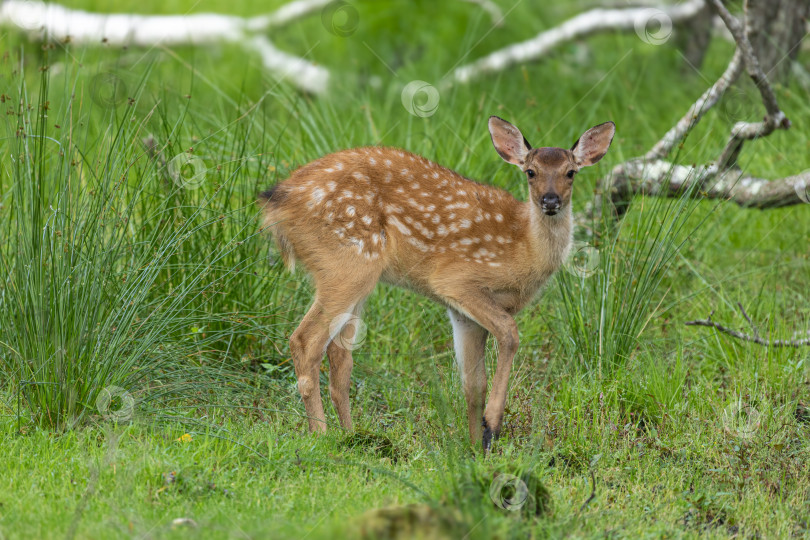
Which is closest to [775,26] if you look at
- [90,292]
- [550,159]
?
[550,159]

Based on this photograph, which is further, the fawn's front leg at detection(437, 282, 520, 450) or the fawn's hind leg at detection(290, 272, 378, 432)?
the fawn's hind leg at detection(290, 272, 378, 432)

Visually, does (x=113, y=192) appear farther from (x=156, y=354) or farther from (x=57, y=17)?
(x=57, y=17)

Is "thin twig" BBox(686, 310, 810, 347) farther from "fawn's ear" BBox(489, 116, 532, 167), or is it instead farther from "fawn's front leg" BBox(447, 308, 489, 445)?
"fawn's ear" BBox(489, 116, 532, 167)

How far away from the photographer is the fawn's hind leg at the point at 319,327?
494 centimetres

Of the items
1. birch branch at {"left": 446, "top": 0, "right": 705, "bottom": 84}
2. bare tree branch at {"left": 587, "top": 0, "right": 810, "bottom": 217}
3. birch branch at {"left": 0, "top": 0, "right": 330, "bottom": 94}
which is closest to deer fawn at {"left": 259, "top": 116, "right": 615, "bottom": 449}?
bare tree branch at {"left": 587, "top": 0, "right": 810, "bottom": 217}

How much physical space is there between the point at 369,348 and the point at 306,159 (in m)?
1.59

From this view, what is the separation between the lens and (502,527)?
11.0ft

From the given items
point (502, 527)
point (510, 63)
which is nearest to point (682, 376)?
point (502, 527)

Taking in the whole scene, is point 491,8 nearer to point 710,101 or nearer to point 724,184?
point 710,101

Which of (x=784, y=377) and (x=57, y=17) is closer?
(x=784, y=377)

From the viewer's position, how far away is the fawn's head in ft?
16.3

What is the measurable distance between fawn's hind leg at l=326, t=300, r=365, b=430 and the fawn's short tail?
0.42 metres

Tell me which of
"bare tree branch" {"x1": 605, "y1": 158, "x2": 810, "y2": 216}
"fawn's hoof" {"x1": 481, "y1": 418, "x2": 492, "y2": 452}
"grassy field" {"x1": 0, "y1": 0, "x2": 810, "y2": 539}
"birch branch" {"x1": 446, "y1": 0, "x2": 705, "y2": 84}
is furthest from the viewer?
"birch branch" {"x1": 446, "y1": 0, "x2": 705, "y2": 84}

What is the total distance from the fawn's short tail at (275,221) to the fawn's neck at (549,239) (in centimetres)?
124
